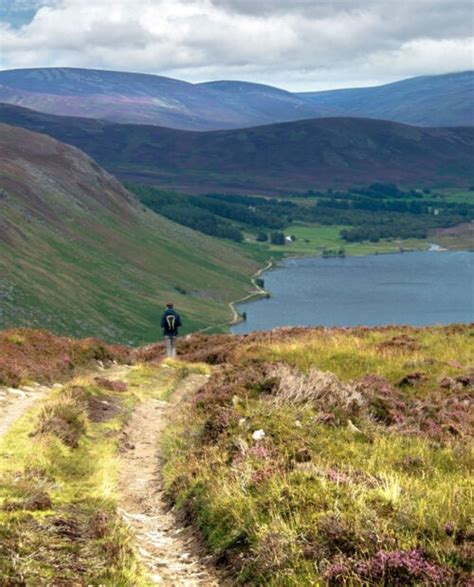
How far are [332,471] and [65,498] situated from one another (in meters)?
4.76

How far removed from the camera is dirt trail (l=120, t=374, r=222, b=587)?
9888mm

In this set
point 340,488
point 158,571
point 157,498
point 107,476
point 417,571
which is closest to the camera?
point 417,571

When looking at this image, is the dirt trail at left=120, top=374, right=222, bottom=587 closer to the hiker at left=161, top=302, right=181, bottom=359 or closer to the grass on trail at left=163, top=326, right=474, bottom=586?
the grass on trail at left=163, top=326, right=474, bottom=586

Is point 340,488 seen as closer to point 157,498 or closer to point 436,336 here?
point 157,498

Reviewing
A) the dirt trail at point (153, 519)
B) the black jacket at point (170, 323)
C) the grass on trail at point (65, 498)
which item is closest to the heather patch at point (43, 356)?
the black jacket at point (170, 323)

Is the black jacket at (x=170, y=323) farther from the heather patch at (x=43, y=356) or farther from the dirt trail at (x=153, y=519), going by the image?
A: the dirt trail at (x=153, y=519)

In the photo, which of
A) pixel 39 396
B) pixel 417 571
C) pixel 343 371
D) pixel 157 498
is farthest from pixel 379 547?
pixel 39 396

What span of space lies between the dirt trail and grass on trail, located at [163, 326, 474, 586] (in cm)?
32

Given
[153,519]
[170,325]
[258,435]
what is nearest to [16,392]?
[170,325]

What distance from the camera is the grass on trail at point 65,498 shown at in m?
9.09

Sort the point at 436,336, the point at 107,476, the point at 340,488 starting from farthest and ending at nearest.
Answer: the point at 436,336 < the point at 107,476 < the point at 340,488

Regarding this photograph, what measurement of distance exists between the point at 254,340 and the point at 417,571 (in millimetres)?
26891

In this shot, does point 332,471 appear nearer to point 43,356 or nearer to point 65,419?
point 65,419

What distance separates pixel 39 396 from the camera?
76.1ft
